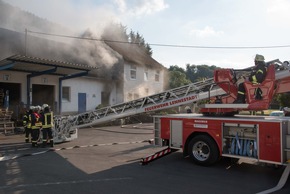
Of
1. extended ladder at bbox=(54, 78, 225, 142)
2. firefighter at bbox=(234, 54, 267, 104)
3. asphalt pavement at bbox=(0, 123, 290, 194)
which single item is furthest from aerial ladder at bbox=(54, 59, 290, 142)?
asphalt pavement at bbox=(0, 123, 290, 194)

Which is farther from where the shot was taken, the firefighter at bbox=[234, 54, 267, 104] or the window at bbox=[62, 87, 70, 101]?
the window at bbox=[62, 87, 70, 101]

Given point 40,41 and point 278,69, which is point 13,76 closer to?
point 40,41

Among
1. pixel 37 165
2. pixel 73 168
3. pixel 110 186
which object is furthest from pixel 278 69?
pixel 37 165

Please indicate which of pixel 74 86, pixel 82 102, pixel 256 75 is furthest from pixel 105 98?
pixel 256 75

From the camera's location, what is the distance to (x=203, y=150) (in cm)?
745

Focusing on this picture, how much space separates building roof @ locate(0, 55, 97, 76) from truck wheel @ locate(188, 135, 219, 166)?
30.0 ft

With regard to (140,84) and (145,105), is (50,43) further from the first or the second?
(145,105)

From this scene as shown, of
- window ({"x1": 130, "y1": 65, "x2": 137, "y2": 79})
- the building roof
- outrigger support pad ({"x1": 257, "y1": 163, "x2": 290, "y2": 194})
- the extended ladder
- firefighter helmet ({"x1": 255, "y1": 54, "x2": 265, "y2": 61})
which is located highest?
window ({"x1": 130, "y1": 65, "x2": 137, "y2": 79})

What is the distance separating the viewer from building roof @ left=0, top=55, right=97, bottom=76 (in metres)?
13.5

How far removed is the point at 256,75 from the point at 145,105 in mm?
3743

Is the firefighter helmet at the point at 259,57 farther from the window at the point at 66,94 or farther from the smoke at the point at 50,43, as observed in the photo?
the window at the point at 66,94

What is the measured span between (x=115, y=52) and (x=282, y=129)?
20580 millimetres

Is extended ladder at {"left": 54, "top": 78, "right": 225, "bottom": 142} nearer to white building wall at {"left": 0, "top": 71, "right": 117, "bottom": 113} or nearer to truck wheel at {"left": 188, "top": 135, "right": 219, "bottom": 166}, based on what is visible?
truck wheel at {"left": 188, "top": 135, "right": 219, "bottom": 166}

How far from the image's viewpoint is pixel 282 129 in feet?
19.6
